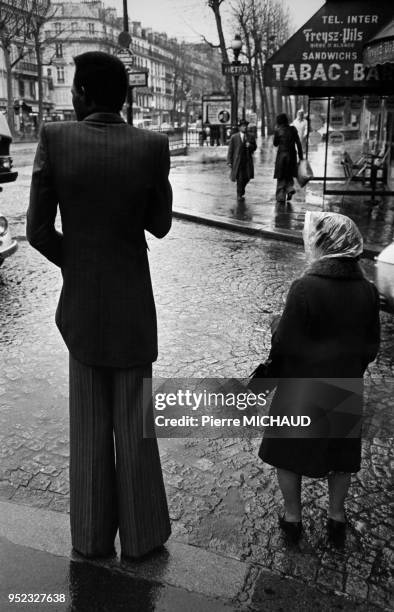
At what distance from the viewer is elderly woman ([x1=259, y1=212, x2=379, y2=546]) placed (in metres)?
2.42

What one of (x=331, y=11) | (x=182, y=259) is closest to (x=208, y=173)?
(x=331, y=11)

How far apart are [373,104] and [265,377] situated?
43.8 feet

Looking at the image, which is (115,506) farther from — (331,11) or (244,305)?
(331,11)

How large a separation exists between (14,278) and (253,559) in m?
5.52

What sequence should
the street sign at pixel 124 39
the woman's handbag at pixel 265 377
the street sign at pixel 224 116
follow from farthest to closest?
the street sign at pixel 224 116
the street sign at pixel 124 39
the woman's handbag at pixel 265 377

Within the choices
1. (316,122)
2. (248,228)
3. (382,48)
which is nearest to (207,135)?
(316,122)

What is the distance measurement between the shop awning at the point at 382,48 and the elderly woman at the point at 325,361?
29.2ft

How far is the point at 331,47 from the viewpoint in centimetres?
1186

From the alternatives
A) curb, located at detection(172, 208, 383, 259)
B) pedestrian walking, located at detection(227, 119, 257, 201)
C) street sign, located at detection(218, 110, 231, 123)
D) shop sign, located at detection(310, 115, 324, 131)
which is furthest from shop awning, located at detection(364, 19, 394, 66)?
street sign, located at detection(218, 110, 231, 123)

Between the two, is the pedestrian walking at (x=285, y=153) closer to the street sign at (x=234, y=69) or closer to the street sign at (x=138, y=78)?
the street sign at (x=234, y=69)

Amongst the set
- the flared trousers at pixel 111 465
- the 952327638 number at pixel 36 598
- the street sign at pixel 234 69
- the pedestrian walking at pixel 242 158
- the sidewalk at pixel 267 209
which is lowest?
the 952327638 number at pixel 36 598

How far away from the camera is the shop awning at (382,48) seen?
33.2 feet

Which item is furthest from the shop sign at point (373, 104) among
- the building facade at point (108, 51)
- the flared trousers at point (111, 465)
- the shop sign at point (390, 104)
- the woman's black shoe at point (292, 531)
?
the building facade at point (108, 51)

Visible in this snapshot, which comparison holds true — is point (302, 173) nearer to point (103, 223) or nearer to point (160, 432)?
point (160, 432)
